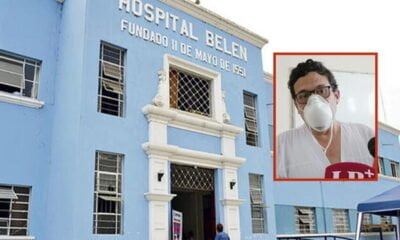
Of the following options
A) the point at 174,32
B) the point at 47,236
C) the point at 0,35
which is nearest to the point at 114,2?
the point at 174,32

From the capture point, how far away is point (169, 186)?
9.16 m

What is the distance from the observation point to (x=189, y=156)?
9.61 metres

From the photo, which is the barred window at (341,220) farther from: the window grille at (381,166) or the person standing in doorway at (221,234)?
the person standing in doorway at (221,234)

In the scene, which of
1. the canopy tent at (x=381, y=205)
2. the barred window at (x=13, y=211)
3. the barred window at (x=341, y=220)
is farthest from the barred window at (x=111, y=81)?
the barred window at (x=341, y=220)

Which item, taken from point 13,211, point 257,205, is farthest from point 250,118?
point 13,211

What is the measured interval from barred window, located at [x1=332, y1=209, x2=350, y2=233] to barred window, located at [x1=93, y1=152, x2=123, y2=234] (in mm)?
9024

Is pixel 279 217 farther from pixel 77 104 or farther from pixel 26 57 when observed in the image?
pixel 26 57

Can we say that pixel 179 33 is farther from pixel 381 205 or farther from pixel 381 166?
pixel 381 166

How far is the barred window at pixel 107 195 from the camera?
26.6 ft

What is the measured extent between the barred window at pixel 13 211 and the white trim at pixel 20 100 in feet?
5.07

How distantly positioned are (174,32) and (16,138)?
4269 millimetres

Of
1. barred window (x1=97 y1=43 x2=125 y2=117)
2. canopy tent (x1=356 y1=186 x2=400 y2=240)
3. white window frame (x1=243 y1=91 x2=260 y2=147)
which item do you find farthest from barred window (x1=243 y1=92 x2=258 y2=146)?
canopy tent (x1=356 y1=186 x2=400 y2=240)

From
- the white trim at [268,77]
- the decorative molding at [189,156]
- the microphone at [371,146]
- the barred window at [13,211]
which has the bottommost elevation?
the barred window at [13,211]

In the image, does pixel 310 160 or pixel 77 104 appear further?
pixel 310 160
